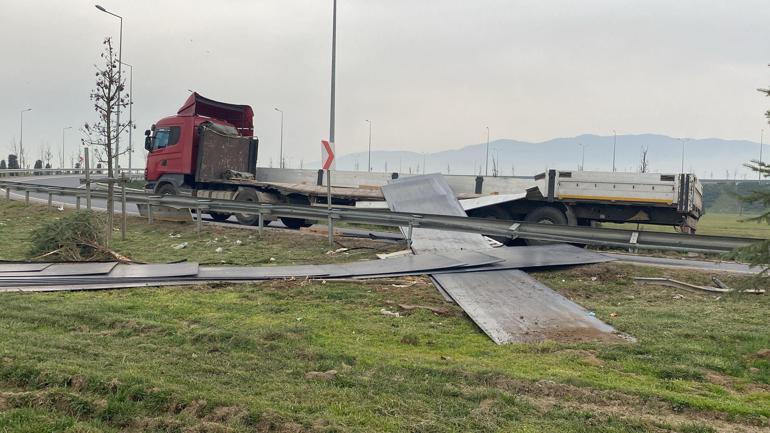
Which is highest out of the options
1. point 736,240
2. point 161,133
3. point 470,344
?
point 161,133

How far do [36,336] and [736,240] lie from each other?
10.0m

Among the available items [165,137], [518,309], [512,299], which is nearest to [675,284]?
[512,299]

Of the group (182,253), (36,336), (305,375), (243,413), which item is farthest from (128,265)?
(243,413)

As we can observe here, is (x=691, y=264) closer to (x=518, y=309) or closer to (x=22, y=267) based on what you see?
(x=518, y=309)

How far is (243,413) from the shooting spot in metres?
4.30

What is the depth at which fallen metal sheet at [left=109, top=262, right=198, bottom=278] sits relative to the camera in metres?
10.1

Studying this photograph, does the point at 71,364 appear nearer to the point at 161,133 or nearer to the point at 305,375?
the point at 305,375

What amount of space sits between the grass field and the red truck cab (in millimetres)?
10461

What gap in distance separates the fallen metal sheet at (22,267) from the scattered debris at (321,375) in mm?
7201

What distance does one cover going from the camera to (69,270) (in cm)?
1040

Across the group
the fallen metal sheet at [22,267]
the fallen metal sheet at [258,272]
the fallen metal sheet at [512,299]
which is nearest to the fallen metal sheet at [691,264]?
the fallen metal sheet at [512,299]

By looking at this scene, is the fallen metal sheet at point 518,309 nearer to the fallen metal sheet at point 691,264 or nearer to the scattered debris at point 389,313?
the scattered debris at point 389,313

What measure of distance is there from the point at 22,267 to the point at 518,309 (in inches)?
321

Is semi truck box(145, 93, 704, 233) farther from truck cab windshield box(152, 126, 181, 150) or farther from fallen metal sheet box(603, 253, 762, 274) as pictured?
fallen metal sheet box(603, 253, 762, 274)
